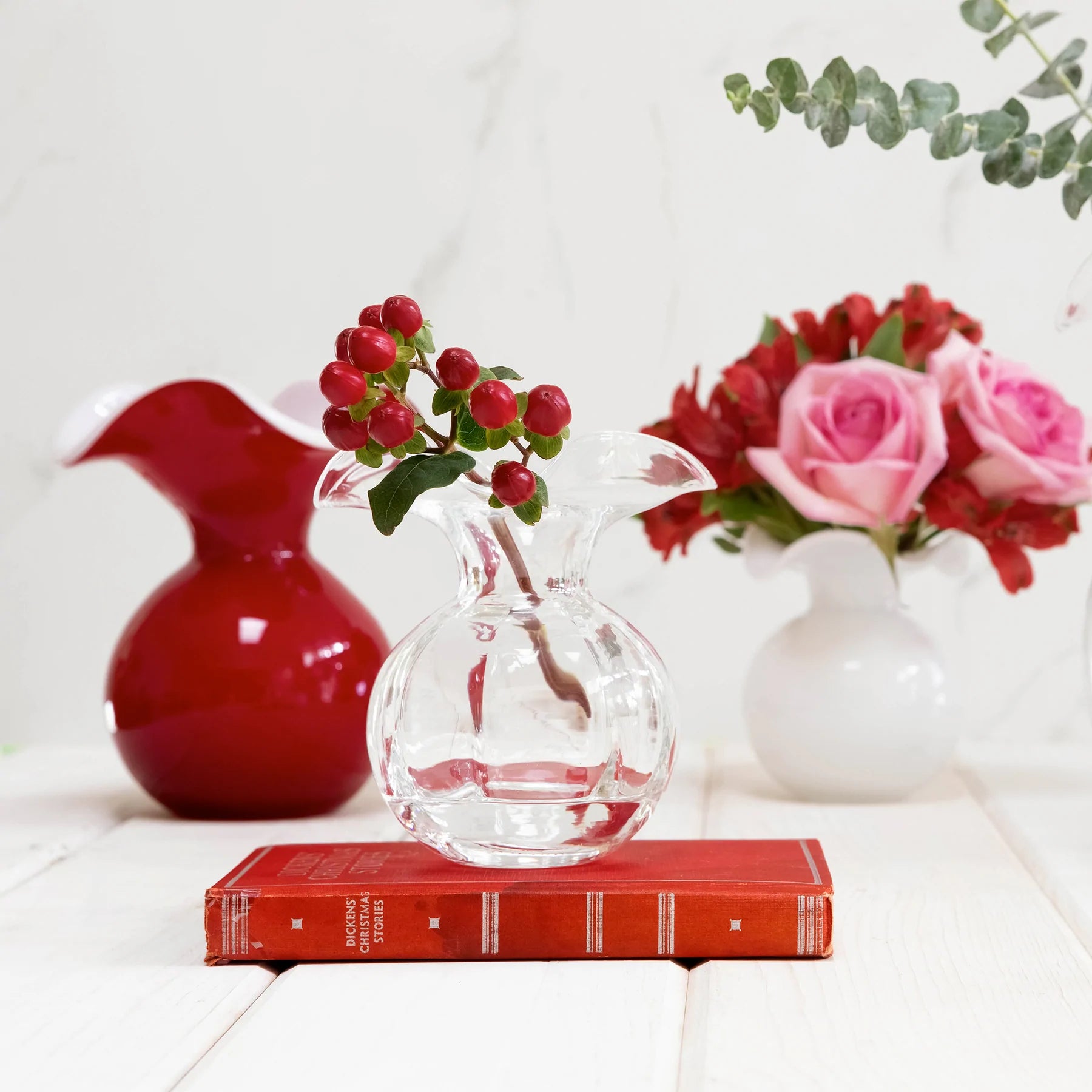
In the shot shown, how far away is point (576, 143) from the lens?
1241 mm

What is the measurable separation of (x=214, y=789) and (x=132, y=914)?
200 mm

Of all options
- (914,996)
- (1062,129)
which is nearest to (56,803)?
(914,996)

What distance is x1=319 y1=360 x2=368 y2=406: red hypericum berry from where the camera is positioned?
0.45 meters

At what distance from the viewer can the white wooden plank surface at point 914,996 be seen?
0.38 meters

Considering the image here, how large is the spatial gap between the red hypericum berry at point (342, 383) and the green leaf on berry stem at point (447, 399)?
0.03 meters

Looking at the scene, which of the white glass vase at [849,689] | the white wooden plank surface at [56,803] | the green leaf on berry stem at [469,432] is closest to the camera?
the green leaf on berry stem at [469,432]

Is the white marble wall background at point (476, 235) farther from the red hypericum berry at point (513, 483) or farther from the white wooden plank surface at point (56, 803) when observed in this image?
the red hypericum berry at point (513, 483)

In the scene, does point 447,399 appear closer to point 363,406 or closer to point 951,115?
point 363,406

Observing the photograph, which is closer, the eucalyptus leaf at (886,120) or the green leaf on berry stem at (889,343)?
the eucalyptus leaf at (886,120)

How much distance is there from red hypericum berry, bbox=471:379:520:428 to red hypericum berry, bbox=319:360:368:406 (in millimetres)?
39

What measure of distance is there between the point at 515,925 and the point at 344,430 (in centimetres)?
19

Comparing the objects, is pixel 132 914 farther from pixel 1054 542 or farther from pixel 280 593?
pixel 1054 542

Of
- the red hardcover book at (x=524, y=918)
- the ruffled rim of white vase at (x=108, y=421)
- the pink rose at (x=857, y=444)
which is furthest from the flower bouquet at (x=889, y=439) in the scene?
the red hardcover book at (x=524, y=918)

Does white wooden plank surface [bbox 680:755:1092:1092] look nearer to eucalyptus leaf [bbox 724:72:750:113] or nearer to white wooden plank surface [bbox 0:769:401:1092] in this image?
white wooden plank surface [bbox 0:769:401:1092]
